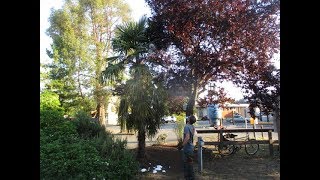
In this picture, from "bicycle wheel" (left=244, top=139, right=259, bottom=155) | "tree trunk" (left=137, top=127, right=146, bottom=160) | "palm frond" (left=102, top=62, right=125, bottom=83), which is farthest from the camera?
"bicycle wheel" (left=244, top=139, right=259, bottom=155)

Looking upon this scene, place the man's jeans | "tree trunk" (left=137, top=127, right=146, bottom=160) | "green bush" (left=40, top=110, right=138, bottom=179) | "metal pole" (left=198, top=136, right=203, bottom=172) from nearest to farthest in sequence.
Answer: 1. "green bush" (left=40, top=110, right=138, bottom=179)
2. the man's jeans
3. "metal pole" (left=198, top=136, right=203, bottom=172)
4. "tree trunk" (left=137, top=127, right=146, bottom=160)

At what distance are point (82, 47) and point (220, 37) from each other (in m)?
1.99

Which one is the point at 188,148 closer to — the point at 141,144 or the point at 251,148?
the point at 141,144

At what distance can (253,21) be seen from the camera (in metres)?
4.08

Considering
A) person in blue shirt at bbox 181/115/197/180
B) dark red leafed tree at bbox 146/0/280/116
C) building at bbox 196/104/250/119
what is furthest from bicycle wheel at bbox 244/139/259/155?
person in blue shirt at bbox 181/115/197/180

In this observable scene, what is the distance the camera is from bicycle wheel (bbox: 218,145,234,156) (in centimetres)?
421

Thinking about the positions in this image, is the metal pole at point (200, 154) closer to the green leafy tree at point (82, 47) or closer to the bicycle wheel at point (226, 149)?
the bicycle wheel at point (226, 149)

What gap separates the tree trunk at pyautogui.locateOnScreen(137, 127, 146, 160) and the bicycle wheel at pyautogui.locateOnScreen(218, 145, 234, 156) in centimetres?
101

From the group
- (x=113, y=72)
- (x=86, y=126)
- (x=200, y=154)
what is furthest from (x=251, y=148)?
(x=86, y=126)

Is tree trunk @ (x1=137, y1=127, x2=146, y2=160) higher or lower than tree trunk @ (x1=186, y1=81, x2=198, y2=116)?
below

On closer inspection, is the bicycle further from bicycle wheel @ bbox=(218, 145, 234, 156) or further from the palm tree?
the palm tree

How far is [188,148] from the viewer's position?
3.63 m
